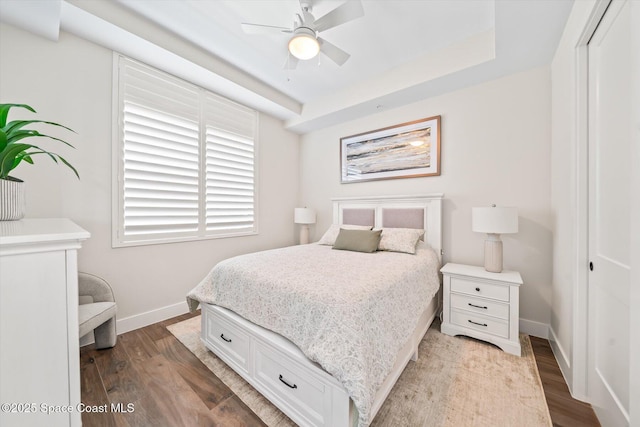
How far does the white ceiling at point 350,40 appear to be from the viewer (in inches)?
72.8

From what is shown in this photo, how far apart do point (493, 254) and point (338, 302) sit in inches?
72.2

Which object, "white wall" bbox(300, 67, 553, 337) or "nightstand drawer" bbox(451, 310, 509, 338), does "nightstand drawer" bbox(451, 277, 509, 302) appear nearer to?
"nightstand drawer" bbox(451, 310, 509, 338)

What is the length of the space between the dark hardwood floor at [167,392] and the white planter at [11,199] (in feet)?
4.03

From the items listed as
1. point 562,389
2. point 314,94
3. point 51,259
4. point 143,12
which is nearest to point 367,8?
point 314,94

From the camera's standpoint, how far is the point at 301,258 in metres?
2.19

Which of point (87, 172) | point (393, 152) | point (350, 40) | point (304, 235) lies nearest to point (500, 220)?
point (393, 152)

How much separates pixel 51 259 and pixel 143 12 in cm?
230

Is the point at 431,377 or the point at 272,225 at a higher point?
the point at 272,225

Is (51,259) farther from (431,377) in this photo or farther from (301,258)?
(431,377)

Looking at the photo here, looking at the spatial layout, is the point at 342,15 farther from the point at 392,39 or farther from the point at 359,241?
the point at 359,241

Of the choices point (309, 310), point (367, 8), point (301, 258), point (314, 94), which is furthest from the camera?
point (314, 94)

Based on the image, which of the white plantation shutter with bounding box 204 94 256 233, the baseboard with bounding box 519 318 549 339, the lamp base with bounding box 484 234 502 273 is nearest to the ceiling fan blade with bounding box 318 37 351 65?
the white plantation shutter with bounding box 204 94 256 233

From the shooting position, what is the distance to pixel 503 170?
246 cm

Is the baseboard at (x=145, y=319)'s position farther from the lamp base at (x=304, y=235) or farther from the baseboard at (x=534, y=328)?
the baseboard at (x=534, y=328)
